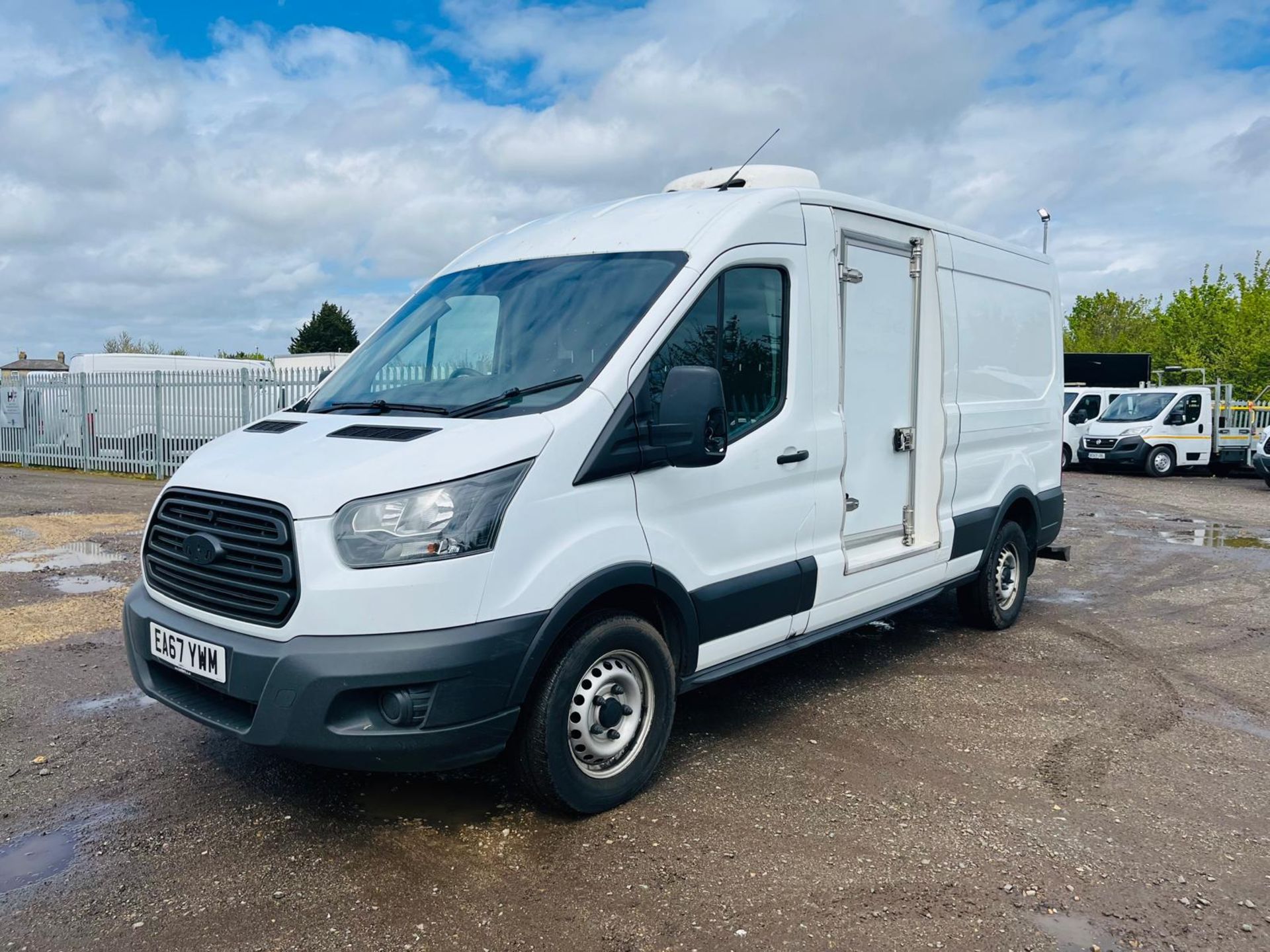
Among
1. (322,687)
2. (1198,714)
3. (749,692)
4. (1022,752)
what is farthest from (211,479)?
(1198,714)

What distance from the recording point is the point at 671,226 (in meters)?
4.39

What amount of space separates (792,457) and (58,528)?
32.1 feet

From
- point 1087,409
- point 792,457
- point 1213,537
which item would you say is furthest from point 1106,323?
point 792,457

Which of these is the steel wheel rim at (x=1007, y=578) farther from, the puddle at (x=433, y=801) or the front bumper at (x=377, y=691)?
the front bumper at (x=377, y=691)

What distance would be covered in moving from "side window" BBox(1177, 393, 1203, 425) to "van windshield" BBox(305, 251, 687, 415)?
65.7 ft

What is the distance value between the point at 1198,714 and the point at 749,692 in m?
2.34

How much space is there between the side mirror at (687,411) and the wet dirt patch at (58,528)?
8349 millimetres

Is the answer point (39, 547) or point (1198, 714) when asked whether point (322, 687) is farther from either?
point (39, 547)

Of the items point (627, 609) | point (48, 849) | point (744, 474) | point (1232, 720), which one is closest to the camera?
point (48, 849)

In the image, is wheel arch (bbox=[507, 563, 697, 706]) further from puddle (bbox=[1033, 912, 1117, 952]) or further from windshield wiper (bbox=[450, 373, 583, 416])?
puddle (bbox=[1033, 912, 1117, 952])

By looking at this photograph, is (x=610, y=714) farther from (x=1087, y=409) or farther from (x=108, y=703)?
(x=1087, y=409)

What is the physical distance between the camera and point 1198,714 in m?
5.34

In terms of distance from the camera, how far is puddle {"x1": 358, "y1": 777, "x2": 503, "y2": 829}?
3.97 meters

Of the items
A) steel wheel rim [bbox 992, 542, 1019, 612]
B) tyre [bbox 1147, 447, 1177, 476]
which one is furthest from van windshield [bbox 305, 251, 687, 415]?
tyre [bbox 1147, 447, 1177, 476]
